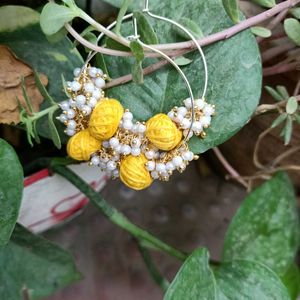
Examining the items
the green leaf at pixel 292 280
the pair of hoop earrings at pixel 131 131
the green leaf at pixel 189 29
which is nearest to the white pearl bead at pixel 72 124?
the pair of hoop earrings at pixel 131 131

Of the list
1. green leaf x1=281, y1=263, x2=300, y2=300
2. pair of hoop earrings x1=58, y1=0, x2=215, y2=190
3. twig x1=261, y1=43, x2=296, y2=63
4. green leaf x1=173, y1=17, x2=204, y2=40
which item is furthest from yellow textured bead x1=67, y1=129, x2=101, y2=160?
green leaf x1=281, y1=263, x2=300, y2=300

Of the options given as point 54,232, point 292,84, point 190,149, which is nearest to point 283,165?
point 292,84

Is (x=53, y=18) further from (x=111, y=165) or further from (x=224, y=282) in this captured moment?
(x=224, y=282)

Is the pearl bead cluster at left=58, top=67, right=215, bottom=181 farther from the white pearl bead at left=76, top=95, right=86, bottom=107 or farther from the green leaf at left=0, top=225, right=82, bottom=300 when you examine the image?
the green leaf at left=0, top=225, right=82, bottom=300

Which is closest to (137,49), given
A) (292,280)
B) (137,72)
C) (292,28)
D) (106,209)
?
(137,72)

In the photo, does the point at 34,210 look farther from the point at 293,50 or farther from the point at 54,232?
the point at 293,50

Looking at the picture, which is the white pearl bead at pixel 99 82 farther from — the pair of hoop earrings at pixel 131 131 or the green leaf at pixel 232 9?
the green leaf at pixel 232 9
